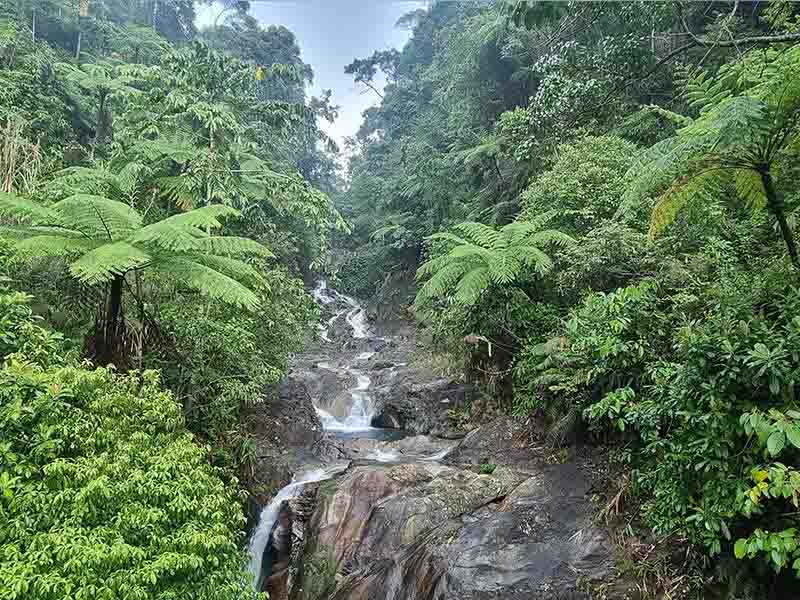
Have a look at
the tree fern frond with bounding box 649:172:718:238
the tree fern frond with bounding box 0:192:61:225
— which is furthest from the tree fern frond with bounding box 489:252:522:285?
the tree fern frond with bounding box 0:192:61:225

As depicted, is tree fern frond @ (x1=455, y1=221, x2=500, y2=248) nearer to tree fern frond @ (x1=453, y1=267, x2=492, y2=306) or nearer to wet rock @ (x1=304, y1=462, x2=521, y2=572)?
tree fern frond @ (x1=453, y1=267, x2=492, y2=306)

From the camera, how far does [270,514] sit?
19.6 ft

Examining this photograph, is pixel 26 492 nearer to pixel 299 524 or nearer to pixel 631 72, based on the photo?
pixel 299 524

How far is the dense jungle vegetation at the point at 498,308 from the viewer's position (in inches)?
97.1

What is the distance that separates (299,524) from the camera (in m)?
5.71

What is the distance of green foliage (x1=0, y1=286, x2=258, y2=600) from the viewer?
2131 millimetres

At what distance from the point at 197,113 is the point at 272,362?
13.6 ft

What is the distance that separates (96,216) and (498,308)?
15.3 feet

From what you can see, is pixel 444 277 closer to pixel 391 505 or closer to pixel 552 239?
pixel 552 239

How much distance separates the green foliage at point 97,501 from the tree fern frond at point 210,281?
106 cm

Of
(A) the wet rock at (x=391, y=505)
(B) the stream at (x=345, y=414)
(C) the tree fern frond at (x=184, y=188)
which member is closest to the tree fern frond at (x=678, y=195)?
(A) the wet rock at (x=391, y=505)

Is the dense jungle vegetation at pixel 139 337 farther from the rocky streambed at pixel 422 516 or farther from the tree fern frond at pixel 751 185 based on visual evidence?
the tree fern frond at pixel 751 185

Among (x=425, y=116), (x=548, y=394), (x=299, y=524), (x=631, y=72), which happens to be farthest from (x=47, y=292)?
(x=425, y=116)

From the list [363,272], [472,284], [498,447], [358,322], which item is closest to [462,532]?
[498,447]
